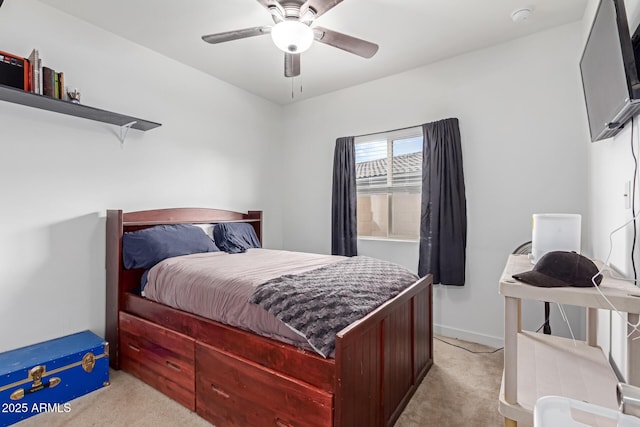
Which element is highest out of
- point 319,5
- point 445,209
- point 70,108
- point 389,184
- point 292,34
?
point 319,5

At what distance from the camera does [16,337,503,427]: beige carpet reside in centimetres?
183

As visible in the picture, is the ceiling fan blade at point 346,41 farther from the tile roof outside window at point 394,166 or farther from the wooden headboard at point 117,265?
the wooden headboard at point 117,265

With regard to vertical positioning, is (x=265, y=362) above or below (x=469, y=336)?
above

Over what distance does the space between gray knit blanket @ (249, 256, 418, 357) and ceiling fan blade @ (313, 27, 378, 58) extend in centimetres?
155

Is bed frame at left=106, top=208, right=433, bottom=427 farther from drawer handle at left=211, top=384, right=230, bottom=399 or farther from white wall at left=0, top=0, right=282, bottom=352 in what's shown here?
white wall at left=0, top=0, right=282, bottom=352

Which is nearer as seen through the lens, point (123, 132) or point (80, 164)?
point (80, 164)

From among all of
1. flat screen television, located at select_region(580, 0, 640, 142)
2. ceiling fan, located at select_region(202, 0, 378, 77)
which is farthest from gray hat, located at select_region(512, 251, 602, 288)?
ceiling fan, located at select_region(202, 0, 378, 77)

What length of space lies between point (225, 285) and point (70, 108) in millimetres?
1810

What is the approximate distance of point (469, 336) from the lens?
300 cm

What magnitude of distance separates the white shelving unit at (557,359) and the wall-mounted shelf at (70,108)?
9.42 feet

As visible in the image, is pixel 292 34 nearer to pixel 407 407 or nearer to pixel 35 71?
pixel 35 71

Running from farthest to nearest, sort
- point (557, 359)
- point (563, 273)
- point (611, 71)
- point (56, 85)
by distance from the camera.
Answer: point (56, 85), point (557, 359), point (611, 71), point (563, 273)

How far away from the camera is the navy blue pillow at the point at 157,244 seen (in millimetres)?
2465

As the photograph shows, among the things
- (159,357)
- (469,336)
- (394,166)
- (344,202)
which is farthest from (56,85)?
(469,336)
